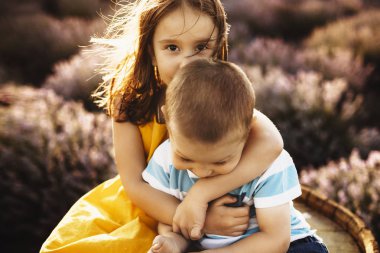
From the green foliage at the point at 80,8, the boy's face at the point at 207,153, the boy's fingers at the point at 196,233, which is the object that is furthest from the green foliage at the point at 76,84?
the boy's face at the point at 207,153

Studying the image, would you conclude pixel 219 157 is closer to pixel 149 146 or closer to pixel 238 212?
pixel 238 212

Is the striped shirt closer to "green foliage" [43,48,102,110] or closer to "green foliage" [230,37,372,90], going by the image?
"green foliage" [43,48,102,110]

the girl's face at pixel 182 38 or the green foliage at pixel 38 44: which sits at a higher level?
the girl's face at pixel 182 38

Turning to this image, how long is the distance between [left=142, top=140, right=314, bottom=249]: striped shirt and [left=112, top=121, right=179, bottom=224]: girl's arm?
0.12 feet

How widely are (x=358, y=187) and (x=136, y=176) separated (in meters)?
1.42

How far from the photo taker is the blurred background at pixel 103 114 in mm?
2934

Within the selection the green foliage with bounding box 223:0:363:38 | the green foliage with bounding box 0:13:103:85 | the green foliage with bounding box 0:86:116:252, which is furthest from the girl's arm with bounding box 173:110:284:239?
the green foliage with bounding box 223:0:363:38

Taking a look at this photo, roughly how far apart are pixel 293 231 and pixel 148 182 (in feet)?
1.86

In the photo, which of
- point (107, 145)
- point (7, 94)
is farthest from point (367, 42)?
point (7, 94)

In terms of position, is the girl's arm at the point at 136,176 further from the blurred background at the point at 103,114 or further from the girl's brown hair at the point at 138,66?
the blurred background at the point at 103,114

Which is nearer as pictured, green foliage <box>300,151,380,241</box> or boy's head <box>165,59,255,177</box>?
boy's head <box>165,59,255,177</box>

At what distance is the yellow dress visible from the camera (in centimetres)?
174

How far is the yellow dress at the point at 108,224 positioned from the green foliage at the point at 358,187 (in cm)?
129

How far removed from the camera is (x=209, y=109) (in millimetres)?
1296
